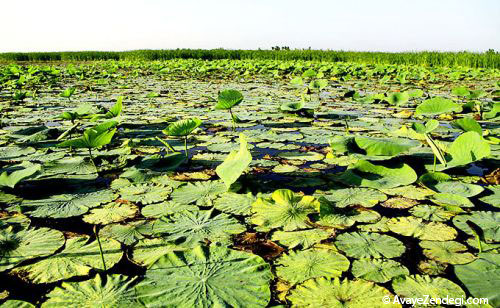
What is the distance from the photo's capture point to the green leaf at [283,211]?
125cm

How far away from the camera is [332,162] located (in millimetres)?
2004

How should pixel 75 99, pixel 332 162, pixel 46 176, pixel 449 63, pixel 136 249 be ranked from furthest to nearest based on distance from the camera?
pixel 449 63 < pixel 75 99 < pixel 332 162 < pixel 46 176 < pixel 136 249

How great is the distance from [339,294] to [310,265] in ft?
0.47

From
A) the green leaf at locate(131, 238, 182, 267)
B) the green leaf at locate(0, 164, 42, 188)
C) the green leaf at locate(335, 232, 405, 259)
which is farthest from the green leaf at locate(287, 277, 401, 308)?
the green leaf at locate(0, 164, 42, 188)

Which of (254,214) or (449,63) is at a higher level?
(449,63)

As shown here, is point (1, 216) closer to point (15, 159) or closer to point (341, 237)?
point (15, 159)

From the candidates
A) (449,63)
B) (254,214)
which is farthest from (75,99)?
(449,63)

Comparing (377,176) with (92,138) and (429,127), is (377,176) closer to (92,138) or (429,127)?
(429,127)

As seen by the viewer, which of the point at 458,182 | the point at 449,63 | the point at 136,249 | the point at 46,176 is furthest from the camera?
the point at 449,63

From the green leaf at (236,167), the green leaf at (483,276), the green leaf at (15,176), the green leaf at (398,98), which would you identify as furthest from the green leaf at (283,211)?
the green leaf at (398,98)

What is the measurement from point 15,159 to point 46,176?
0.53m

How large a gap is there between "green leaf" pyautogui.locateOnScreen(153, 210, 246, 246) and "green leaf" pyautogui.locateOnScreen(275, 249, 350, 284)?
0.23 metres

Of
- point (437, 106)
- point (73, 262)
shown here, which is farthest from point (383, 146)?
point (73, 262)

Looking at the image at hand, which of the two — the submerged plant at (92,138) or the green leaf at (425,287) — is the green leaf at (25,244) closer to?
the submerged plant at (92,138)
